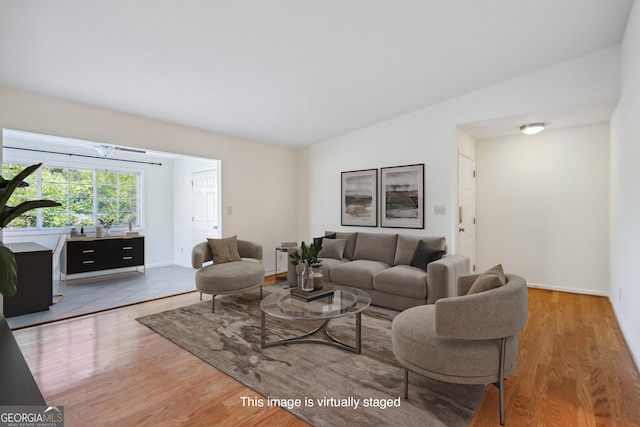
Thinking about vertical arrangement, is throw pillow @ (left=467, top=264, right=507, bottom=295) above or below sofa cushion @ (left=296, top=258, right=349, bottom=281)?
above

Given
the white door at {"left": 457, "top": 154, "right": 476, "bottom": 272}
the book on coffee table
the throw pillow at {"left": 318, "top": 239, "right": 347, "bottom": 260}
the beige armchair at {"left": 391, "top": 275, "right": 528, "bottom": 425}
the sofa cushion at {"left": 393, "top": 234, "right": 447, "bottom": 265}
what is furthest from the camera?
the throw pillow at {"left": 318, "top": 239, "right": 347, "bottom": 260}

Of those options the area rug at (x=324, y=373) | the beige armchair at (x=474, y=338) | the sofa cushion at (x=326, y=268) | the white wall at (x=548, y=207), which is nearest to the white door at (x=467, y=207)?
the white wall at (x=548, y=207)

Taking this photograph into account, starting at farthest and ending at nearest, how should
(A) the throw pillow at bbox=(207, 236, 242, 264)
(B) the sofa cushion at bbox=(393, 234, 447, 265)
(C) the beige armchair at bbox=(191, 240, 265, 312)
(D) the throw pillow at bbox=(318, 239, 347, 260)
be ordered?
(D) the throw pillow at bbox=(318, 239, 347, 260), (A) the throw pillow at bbox=(207, 236, 242, 264), (B) the sofa cushion at bbox=(393, 234, 447, 265), (C) the beige armchair at bbox=(191, 240, 265, 312)

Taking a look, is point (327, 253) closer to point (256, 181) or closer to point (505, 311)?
point (256, 181)

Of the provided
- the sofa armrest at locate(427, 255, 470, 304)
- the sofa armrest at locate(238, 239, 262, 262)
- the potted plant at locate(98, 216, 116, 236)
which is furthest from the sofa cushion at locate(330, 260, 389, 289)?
Result: the potted plant at locate(98, 216, 116, 236)

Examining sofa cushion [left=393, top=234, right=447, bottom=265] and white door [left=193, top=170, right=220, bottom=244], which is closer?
sofa cushion [left=393, top=234, right=447, bottom=265]

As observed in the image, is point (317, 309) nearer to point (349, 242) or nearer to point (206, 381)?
point (206, 381)

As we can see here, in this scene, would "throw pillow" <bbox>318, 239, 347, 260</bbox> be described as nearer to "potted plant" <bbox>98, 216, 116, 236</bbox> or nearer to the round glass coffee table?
the round glass coffee table

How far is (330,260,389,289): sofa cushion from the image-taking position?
3.97 m

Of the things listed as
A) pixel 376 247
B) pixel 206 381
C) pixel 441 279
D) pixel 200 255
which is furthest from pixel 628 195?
pixel 200 255

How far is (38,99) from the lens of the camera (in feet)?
10.9

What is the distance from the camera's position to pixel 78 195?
5656 mm

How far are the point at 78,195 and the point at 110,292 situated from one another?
2212mm

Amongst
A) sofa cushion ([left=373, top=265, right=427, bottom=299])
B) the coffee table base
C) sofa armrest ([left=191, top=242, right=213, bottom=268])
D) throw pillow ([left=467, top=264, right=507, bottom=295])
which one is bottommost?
the coffee table base
